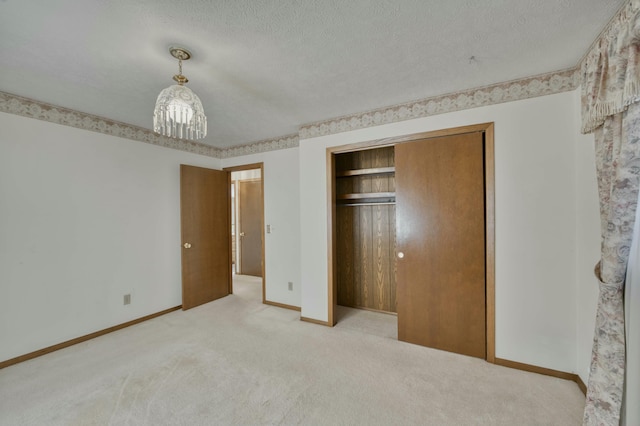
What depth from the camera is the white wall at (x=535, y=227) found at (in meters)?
2.03

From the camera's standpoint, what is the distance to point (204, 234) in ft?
13.1

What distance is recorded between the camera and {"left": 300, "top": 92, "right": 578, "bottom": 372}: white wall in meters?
2.03

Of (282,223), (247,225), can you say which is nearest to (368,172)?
(282,223)

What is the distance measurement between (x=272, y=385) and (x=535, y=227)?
8.27 ft

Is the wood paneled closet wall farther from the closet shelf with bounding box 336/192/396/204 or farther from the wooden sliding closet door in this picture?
the wooden sliding closet door

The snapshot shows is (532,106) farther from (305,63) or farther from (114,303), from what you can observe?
(114,303)

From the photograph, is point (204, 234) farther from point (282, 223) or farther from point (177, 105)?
point (177, 105)

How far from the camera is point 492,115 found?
89.6 inches

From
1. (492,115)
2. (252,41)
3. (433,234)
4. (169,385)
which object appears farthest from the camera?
(433,234)

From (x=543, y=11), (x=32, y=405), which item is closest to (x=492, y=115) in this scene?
(x=543, y=11)

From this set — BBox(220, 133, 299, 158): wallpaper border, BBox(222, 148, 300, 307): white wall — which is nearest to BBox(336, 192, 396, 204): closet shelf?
BBox(222, 148, 300, 307): white wall

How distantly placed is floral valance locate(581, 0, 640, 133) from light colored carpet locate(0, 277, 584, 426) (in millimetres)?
1935

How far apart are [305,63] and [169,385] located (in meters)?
2.73

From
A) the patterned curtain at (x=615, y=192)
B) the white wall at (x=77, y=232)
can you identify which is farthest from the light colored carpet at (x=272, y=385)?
the patterned curtain at (x=615, y=192)
